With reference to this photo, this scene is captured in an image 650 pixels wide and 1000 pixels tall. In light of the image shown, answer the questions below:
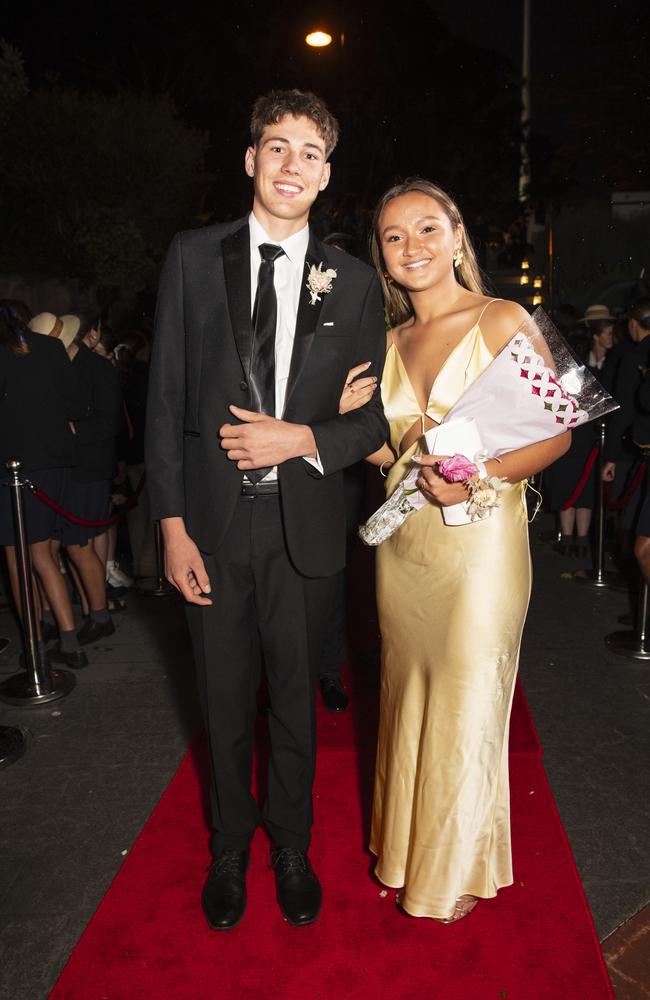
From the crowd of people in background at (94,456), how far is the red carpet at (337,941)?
1319mm

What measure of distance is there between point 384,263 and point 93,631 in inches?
143

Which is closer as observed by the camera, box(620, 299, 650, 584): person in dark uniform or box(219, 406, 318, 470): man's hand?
box(219, 406, 318, 470): man's hand

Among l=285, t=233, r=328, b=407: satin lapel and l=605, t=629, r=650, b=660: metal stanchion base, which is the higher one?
l=285, t=233, r=328, b=407: satin lapel

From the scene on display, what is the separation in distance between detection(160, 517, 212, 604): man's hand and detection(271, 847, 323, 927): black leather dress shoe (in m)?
1.00

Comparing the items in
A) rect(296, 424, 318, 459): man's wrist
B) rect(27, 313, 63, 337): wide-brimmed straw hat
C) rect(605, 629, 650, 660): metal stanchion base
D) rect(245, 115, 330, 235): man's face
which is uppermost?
rect(245, 115, 330, 235): man's face

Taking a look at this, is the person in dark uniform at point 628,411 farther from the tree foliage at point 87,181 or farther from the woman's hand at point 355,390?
→ the tree foliage at point 87,181

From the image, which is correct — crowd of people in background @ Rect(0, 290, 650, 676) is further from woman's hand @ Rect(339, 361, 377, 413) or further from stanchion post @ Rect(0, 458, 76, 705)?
woman's hand @ Rect(339, 361, 377, 413)

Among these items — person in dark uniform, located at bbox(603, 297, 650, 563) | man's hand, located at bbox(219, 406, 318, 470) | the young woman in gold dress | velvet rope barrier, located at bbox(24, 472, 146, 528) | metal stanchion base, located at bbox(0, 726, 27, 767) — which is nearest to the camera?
man's hand, located at bbox(219, 406, 318, 470)

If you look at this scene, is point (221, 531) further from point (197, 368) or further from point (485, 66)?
point (485, 66)

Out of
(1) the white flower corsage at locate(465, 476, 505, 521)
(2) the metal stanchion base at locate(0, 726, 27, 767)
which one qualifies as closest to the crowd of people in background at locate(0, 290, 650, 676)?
(2) the metal stanchion base at locate(0, 726, 27, 767)

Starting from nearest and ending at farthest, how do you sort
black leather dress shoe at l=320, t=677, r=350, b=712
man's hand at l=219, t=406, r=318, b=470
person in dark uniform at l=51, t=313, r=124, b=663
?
man's hand at l=219, t=406, r=318, b=470, black leather dress shoe at l=320, t=677, r=350, b=712, person in dark uniform at l=51, t=313, r=124, b=663

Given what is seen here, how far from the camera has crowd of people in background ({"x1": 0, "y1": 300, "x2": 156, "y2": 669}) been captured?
4531mm

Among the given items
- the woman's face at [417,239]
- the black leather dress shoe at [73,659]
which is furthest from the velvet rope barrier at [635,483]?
the black leather dress shoe at [73,659]

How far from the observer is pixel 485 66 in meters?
26.6
